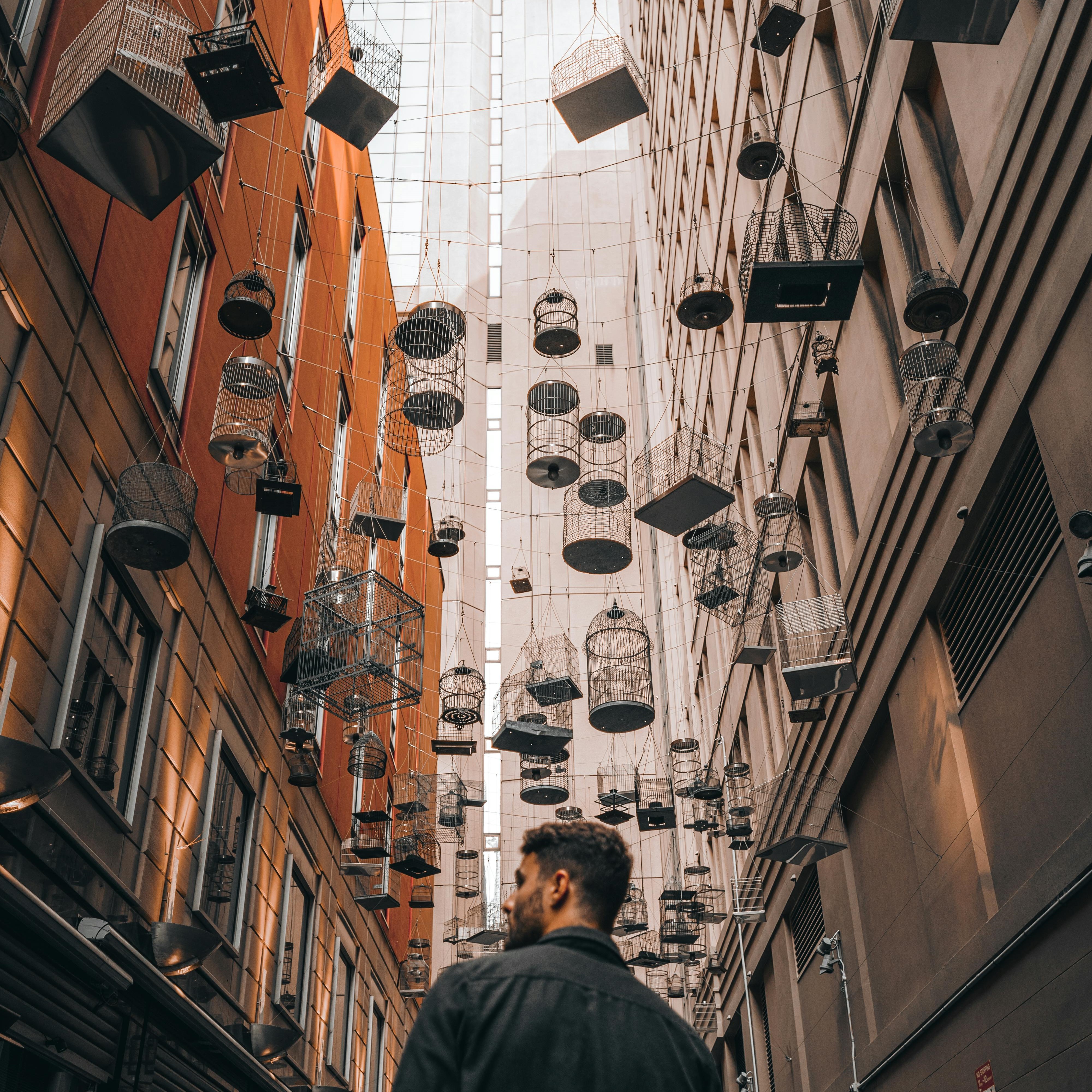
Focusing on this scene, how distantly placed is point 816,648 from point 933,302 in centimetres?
570

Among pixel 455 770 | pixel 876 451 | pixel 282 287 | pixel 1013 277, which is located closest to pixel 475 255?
pixel 455 770

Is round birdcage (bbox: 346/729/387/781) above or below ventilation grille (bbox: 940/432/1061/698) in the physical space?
above

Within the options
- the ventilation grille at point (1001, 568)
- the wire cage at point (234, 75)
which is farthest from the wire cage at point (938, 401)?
the wire cage at point (234, 75)

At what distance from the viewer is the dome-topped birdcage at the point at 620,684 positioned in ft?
45.6

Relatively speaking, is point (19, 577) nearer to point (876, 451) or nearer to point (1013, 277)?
point (1013, 277)

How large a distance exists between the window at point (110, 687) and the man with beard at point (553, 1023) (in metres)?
8.09

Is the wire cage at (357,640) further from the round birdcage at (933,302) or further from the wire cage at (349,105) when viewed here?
the round birdcage at (933,302)

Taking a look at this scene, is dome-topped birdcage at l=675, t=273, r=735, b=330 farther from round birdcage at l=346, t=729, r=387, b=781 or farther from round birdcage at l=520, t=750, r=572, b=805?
round birdcage at l=346, t=729, r=387, b=781

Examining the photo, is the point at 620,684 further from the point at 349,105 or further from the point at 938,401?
the point at 349,105

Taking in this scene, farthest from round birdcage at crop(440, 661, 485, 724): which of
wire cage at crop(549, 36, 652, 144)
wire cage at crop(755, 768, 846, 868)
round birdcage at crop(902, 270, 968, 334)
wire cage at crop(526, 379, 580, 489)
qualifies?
round birdcage at crop(902, 270, 968, 334)

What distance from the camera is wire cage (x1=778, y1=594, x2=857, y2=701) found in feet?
41.1

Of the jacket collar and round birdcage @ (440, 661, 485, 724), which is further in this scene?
round birdcage @ (440, 661, 485, 724)

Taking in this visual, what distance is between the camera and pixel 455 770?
29.6m

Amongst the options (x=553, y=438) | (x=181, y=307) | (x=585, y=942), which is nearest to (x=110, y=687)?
(x=181, y=307)
